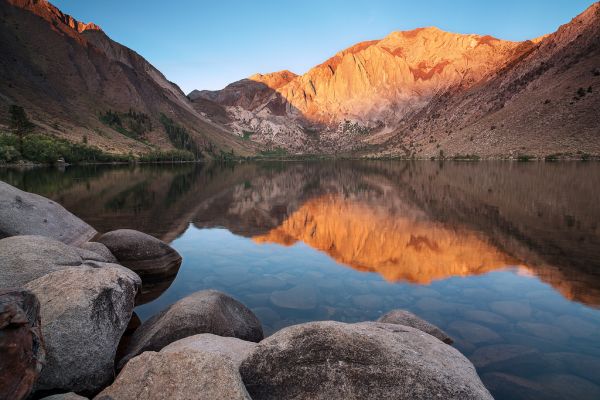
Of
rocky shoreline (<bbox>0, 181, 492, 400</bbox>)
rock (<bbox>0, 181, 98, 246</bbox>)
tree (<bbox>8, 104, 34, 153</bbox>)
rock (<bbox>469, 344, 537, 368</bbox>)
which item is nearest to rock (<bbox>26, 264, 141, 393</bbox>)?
rocky shoreline (<bbox>0, 181, 492, 400</bbox>)

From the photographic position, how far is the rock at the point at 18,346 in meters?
4.81

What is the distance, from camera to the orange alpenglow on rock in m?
19.2

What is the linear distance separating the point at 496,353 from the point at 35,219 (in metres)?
19.4

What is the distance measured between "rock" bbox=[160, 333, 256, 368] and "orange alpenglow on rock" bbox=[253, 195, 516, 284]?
11.9 m

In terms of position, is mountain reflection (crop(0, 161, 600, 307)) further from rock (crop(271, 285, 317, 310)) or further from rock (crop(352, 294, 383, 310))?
rock (crop(271, 285, 317, 310))

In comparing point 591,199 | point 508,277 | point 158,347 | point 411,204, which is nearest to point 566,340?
point 508,277

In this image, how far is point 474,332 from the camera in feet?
40.1

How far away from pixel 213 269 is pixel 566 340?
15.6 metres

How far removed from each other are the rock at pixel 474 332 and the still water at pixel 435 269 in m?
0.03

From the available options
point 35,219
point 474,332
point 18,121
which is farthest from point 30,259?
point 18,121

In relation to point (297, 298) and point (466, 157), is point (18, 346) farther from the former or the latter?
point (466, 157)

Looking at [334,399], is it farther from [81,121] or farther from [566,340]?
[81,121]

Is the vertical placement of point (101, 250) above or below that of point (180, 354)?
below

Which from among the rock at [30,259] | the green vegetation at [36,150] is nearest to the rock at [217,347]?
the rock at [30,259]
